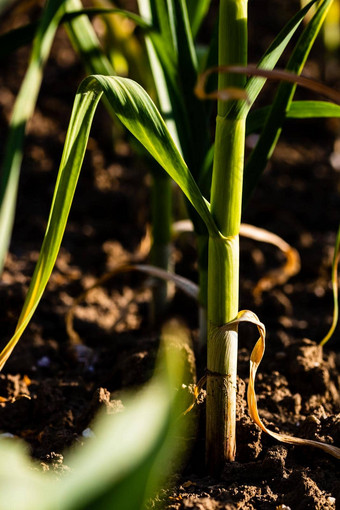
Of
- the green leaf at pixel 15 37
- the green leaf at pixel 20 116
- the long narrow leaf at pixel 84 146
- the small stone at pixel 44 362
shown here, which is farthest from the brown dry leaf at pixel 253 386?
the green leaf at pixel 15 37

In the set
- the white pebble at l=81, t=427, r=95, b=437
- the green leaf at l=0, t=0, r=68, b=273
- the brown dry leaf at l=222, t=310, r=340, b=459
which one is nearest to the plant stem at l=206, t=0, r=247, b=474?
the brown dry leaf at l=222, t=310, r=340, b=459

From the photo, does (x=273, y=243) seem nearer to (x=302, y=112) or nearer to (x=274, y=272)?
(x=274, y=272)

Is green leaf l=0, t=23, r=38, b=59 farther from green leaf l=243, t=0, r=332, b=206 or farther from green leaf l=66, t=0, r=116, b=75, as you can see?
green leaf l=243, t=0, r=332, b=206

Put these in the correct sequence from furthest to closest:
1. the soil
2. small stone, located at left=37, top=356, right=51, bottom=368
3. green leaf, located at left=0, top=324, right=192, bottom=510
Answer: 1. small stone, located at left=37, top=356, right=51, bottom=368
2. the soil
3. green leaf, located at left=0, top=324, right=192, bottom=510

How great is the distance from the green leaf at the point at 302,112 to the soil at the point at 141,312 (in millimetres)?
378

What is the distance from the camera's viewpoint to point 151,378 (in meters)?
1.01

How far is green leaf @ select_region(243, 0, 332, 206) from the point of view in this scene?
2.64ft

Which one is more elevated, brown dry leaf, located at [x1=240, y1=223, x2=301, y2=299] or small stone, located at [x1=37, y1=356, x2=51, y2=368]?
brown dry leaf, located at [x1=240, y1=223, x2=301, y2=299]

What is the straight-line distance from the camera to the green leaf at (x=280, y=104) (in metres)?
0.80

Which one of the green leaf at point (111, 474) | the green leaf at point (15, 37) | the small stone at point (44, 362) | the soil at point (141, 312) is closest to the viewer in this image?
the green leaf at point (111, 474)

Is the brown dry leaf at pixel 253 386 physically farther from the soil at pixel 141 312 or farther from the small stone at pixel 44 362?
the small stone at pixel 44 362

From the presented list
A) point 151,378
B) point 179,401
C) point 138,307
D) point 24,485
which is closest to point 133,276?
point 138,307

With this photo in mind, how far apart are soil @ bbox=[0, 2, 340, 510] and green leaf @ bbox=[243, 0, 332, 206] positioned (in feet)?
1.00

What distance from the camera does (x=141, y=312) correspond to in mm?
1441
